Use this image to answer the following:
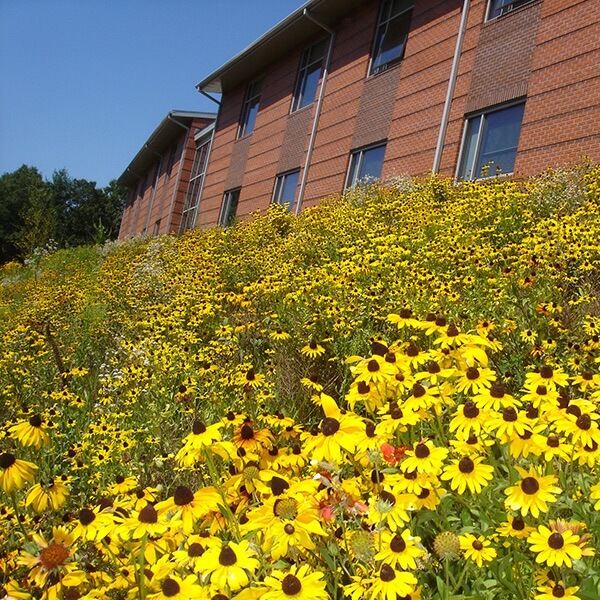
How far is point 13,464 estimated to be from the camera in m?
1.93

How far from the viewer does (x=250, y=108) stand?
19.6 metres

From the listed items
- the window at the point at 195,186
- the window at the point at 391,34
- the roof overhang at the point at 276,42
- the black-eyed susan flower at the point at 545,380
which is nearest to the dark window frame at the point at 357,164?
the window at the point at 391,34

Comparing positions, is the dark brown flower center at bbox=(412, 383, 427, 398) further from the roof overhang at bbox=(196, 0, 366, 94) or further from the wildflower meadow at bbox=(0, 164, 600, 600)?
the roof overhang at bbox=(196, 0, 366, 94)

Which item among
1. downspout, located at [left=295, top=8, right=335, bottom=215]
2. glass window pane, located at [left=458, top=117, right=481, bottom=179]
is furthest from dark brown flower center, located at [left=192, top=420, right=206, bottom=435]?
downspout, located at [left=295, top=8, right=335, bottom=215]

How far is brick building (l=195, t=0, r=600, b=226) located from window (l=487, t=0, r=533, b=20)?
0.02 meters

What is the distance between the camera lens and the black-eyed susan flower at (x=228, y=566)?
136cm

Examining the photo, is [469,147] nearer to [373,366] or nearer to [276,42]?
[276,42]

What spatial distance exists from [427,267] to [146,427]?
3.31 m

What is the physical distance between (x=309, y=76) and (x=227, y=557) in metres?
16.6

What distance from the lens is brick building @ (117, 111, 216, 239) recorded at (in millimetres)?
23828

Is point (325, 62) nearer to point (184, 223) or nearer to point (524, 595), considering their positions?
point (184, 223)

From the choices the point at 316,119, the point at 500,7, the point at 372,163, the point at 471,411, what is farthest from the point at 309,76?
the point at 471,411

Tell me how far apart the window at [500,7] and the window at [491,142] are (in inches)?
76.2

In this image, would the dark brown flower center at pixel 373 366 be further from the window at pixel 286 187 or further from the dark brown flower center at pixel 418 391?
the window at pixel 286 187
